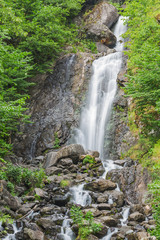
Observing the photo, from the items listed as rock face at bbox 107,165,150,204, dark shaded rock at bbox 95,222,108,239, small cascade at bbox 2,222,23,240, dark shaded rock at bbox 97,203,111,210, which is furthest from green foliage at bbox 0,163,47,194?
dark shaded rock at bbox 95,222,108,239

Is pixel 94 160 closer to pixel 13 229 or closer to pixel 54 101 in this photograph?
pixel 13 229

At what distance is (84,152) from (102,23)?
1732cm

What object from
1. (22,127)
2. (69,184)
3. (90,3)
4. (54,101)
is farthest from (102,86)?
(90,3)

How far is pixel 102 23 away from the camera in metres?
24.7

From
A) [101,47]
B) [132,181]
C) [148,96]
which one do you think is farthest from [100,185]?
[101,47]

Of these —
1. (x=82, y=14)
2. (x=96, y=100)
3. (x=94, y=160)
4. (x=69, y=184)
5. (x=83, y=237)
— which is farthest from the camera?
(x=82, y=14)

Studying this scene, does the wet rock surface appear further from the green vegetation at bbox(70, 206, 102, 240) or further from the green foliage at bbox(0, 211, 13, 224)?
the green foliage at bbox(0, 211, 13, 224)

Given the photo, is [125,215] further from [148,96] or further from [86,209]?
[148,96]

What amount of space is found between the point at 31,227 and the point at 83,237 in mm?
1799

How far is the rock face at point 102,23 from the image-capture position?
23703 millimetres

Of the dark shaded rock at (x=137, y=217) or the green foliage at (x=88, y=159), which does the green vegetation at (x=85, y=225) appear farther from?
the green foliage at (x=88, y=159)

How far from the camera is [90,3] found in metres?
27.8

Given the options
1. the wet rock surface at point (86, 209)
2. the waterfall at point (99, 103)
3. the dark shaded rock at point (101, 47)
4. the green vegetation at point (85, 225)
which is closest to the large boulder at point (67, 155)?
the wet rock surface at point (86, 209)

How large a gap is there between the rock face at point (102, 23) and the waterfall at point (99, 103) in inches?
188
